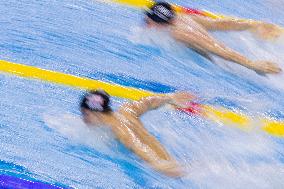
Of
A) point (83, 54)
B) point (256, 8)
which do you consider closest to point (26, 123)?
point (83, 54)

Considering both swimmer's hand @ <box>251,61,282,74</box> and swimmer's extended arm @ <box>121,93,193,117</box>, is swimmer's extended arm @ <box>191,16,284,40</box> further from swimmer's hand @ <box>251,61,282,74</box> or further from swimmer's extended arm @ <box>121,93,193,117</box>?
swimmer's extended arm @ <box>121,93,193,117</box>

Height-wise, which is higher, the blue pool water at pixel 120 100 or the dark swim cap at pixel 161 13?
the dark swim cap at pixel 161 13

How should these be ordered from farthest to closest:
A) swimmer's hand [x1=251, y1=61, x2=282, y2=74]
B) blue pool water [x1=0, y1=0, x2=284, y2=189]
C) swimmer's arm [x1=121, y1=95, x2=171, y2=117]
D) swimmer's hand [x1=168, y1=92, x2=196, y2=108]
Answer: swimmer's hand [x1=251, y1=61, x2=282, y2=74] → swimmer's hand [x1=168, y1=92, x2=196, y2=108] → swimmer's arm [x1=121, y1=95, x2=171, y2=117] → blue pool water [x1=0, y1=0, x2=284, y2=189]

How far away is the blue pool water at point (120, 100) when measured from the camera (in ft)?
10.2

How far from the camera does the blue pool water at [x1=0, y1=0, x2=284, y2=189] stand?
123 inches

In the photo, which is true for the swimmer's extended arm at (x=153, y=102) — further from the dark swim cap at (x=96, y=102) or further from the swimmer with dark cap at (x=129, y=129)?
the dark swim cap at (x=96, y=102)

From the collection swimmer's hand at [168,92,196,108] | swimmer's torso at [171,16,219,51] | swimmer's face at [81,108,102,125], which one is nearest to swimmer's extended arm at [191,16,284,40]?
swimmer's torso at [171,16,219,51]

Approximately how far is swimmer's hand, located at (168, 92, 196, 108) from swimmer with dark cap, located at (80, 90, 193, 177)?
0.28 m

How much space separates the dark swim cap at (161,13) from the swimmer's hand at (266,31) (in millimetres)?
603

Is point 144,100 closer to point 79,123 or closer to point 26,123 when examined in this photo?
point 79,123

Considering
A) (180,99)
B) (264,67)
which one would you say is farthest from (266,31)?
(180,99)

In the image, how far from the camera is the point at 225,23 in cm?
407

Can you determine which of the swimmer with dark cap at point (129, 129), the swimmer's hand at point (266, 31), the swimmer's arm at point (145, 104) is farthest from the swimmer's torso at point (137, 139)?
the swimmer's hand at point (266, 31)

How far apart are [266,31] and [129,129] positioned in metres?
1.39
